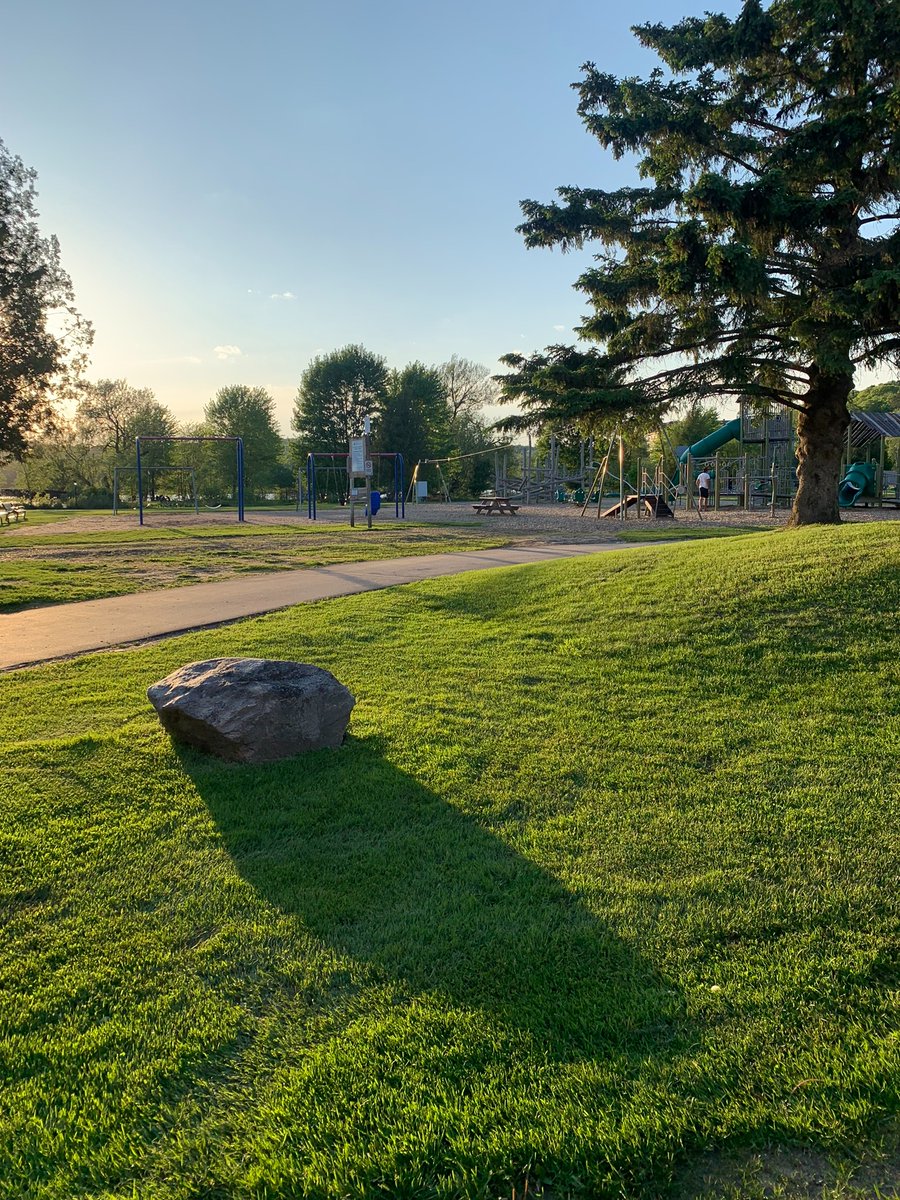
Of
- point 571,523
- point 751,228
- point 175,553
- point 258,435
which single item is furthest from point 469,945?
point 258,435

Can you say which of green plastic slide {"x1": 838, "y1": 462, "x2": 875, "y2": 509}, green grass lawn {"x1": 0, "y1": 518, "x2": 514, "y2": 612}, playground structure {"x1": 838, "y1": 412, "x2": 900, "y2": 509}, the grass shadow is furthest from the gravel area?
the grass shadow

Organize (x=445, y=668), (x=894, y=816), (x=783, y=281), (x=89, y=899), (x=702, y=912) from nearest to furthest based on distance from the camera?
(x=702, y=912)
(x=89, y=899)
(x=894, y=816)
(x=445, y=668)
(x=783, y=281)

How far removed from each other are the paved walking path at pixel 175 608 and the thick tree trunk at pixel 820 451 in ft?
18.7

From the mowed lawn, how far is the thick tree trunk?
982 centimetres

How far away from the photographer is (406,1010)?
2461 mm

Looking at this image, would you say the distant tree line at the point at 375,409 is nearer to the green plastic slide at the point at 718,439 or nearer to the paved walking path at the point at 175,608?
the green plastic slide at the point at 718,439

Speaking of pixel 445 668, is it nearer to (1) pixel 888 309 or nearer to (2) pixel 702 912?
(2) pixel 702 912

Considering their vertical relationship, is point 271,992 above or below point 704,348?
below

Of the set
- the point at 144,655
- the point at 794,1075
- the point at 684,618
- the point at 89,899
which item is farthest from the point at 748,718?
the point at 144,655

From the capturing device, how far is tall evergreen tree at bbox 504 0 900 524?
10.9 m

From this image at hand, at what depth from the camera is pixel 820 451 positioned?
1430 centimetres

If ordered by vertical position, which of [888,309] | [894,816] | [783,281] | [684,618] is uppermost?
[783,281]

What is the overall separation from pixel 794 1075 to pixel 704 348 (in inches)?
509

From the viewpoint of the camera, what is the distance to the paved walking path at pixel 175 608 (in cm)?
766
